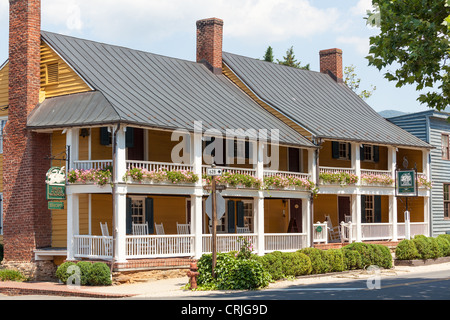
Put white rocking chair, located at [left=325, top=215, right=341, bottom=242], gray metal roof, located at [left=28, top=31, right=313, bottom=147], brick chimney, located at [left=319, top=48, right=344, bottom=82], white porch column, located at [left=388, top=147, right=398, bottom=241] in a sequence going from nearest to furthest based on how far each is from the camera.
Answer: gray metal roof, located at [left=28, top=31, right=313, bottom=147], white rocking chair, located at [left=325, top=215, right=341, bottom=242], white porch column, located at [left=388, top=147, right=398, bottom=241], brick chimney, located at [left=319, top=48, right=344, bottom=82]

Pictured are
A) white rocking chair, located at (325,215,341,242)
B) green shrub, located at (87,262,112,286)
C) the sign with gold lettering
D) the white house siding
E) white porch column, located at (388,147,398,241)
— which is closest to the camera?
green shrub, located at (87,262,112,286)

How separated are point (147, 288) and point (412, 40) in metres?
11.0

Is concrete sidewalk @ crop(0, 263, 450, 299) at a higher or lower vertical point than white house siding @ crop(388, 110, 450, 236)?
lower

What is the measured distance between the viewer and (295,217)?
3509 cm

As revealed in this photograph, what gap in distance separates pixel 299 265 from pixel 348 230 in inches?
369

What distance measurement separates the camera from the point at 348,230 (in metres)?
32.9

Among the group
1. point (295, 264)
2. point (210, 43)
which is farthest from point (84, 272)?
point (210, 43)

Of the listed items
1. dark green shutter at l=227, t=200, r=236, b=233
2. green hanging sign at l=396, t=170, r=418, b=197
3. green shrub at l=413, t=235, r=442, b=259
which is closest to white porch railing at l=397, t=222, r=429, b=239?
green hanging sign at l=396, t=170, r=418, b=197

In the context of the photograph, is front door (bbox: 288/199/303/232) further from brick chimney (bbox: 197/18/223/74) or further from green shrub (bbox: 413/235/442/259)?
brick chimney (bbox: 197/18/223/74)

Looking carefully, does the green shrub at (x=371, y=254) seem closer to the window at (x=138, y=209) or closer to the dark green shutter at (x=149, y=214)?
the dark green shutter at (x=149, y=214)

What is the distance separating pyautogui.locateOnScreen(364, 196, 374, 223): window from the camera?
3722 cm

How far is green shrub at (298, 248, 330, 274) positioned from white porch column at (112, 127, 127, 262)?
628 centimetres

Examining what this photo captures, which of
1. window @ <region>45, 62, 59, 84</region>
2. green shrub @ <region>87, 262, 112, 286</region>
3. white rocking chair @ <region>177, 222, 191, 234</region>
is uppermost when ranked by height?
window @ <region>45, 62, 59, 84</region>

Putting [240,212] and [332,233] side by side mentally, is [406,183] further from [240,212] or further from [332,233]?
[240,212]
